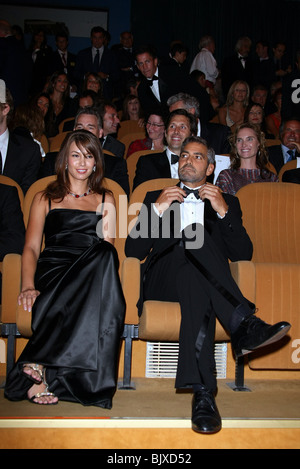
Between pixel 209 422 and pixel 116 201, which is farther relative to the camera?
pixel 116 201

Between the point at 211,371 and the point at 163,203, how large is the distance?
0.72 metres

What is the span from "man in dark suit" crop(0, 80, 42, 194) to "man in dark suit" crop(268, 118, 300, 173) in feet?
6.18

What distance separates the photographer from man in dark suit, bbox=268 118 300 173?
13.1 feet

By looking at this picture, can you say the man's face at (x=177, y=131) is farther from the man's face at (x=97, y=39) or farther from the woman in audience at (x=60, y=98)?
the man's face at (x=97, y=39)

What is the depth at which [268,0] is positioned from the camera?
8.88 meters

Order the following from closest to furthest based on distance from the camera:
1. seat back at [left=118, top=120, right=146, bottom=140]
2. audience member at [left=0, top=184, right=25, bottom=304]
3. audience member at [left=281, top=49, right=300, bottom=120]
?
audience member at [left=0, top=184, right=25, bottom=304] → audience member at [left=281, top=49, right=300, bottom=120] → seat back at [left=118, top=120, right=146, bottom=140]

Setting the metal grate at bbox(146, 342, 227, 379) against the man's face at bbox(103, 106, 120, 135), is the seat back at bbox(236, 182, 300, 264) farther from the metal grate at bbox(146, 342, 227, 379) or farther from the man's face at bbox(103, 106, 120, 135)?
the man's face at bbox(103, 106, 120, 135)

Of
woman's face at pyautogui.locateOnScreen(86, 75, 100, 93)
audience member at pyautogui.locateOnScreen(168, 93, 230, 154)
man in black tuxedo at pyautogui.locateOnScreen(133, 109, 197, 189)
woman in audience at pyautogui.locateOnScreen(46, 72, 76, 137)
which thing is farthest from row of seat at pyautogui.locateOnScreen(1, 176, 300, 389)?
woman's face at pyautogui.locateOnScreen(86, 75, 100, 93)

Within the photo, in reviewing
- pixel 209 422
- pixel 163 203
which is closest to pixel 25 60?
pixel 163 203

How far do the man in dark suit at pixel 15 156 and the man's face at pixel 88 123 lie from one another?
0.96 ft

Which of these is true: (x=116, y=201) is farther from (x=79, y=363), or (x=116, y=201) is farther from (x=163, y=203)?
(x=79, y=363)

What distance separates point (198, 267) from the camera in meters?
2.05

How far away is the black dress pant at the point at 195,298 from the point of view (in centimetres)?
189

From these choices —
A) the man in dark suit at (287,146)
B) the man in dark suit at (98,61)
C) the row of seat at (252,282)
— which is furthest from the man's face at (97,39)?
the row of seat at (252,282)
